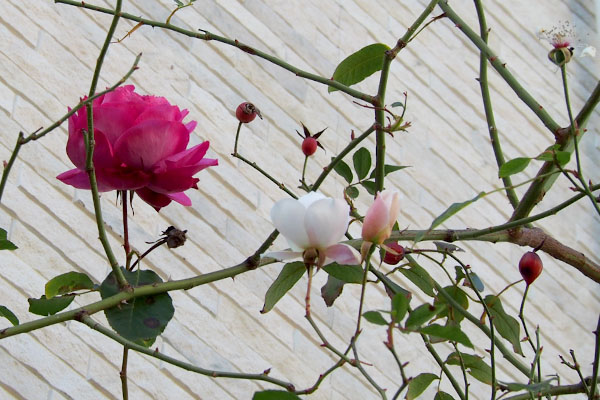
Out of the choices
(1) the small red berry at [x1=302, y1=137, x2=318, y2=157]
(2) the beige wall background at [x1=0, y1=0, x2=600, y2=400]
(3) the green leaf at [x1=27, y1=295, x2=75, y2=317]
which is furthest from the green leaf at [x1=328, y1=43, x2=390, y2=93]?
(2) the beige wall background at [x1=0, y1=0, x2=600, y2=400]

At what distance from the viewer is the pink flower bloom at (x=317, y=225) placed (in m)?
0.61

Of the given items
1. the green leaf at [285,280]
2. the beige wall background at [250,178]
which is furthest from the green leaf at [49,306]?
the beige wall background at [250,178]

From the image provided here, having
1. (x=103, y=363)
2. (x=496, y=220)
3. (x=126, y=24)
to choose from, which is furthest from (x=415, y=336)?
(x=126, y=24)

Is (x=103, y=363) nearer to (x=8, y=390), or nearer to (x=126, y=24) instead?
(x=8, y=390)

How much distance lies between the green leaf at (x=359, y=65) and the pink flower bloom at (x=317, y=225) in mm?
246

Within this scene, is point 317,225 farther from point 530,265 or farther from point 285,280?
point 530,265

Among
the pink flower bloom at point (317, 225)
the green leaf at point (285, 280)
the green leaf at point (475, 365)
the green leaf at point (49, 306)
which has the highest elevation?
the green leaf at point (475, 365)

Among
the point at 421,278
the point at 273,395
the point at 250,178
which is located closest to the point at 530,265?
the point at 421,278

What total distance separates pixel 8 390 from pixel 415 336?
92cm

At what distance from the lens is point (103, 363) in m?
1.54

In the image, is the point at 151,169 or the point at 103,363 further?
the point at 103,363

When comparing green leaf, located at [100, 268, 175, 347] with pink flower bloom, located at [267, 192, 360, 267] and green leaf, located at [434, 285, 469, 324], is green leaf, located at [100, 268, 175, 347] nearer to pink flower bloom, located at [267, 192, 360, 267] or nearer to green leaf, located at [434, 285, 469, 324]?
pink flower bloom, located at [267, 192, 360, 267]

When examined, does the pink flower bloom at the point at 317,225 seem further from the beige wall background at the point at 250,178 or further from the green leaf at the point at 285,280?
the beige wall background at the point at 250,178

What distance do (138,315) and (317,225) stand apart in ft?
0.52
